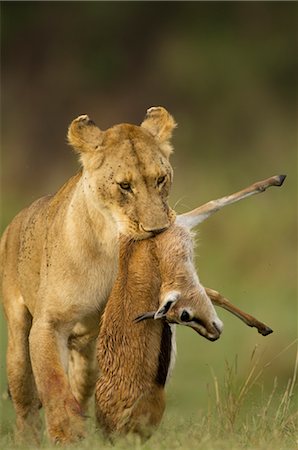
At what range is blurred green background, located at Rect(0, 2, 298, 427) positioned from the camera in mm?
17359

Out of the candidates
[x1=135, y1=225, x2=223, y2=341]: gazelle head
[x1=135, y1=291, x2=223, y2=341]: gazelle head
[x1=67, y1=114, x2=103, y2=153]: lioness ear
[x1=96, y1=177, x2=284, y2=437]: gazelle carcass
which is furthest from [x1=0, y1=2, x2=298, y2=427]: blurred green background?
[x1=135, y1=291, x2=223, y2=341]: gazelle head

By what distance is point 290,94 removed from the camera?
811 inches

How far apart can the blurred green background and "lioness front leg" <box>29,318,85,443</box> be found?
8.68 metres

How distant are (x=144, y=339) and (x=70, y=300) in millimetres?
853

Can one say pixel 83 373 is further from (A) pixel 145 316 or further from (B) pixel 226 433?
(A) pixel 145 316

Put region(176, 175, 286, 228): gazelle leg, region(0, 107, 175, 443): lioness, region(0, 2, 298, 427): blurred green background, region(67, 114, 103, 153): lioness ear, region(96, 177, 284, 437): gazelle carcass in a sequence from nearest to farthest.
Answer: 1. region(96, 177, 284, 437): gazelle carcass
2. region(176, 175, 286, 228): gazelle leg
3. region(0, 107, 175, 443): lioness
4. region(67, 114, 103, 153): lioness ear
5. region(0, 2, 298, 427): blurred green background

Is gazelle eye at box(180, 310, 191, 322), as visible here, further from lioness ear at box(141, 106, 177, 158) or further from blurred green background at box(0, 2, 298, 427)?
blurred green background at box(0, 2, 298, 427)

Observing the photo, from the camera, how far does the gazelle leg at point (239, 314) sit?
6402 millimetres

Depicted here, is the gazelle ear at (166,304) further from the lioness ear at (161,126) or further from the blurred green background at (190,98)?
the blurred green background at (190,98)

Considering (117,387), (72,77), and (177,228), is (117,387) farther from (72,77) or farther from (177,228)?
(72,77)

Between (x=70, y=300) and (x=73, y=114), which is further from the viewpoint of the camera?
(x=73, y=114)

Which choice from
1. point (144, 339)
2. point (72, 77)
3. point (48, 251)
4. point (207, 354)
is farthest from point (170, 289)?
point (72, 77)

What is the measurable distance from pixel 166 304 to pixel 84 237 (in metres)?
1.24

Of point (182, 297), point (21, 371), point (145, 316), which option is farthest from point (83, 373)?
point (182, 297)
